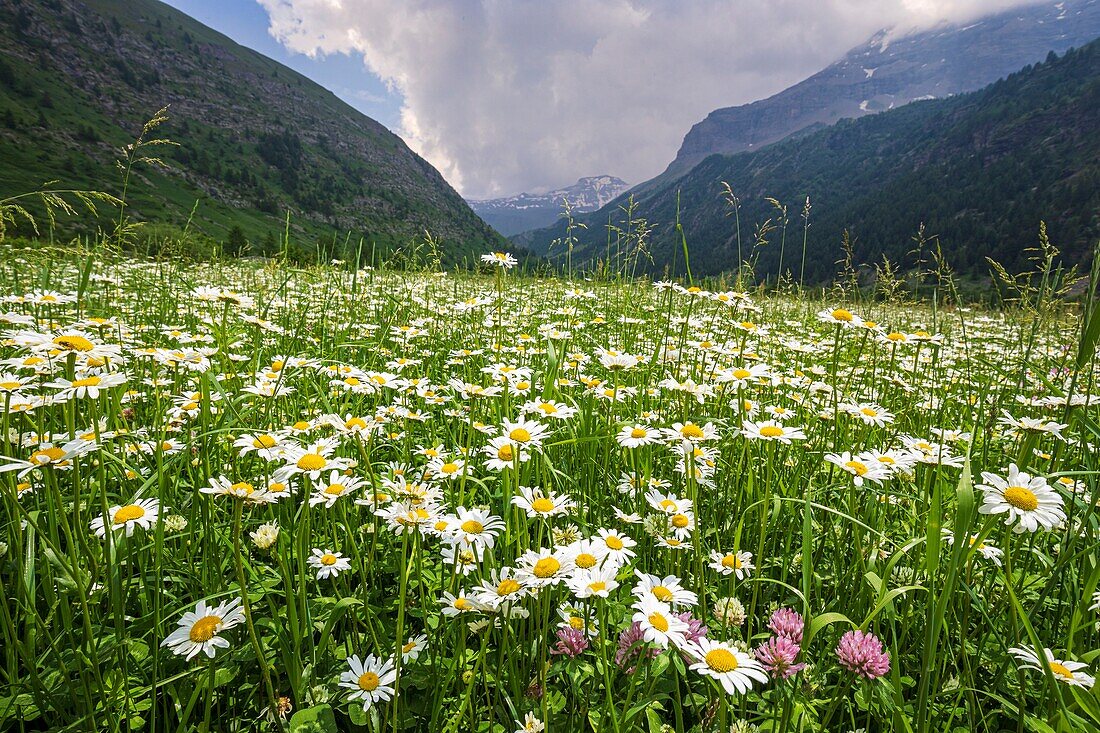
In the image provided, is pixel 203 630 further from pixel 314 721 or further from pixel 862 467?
pixel 862 467

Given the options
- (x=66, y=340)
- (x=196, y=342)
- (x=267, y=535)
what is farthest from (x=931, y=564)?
(x=196, y=342)

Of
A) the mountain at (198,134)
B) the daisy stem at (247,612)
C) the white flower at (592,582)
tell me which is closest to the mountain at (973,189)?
the white flower at (592,582)

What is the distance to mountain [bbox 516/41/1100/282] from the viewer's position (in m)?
70.6

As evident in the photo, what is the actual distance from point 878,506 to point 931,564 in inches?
45.1

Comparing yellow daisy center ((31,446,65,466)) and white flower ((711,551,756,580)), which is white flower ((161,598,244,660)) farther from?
white flower ((711,551,756,580))

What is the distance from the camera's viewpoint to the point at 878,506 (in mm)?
2164

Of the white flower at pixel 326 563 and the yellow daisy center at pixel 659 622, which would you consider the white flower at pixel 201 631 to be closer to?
the white flower at pixel 326 563

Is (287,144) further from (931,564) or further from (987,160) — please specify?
(987,160)

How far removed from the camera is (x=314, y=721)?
1256mm

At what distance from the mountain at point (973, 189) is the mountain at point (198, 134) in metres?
54.4

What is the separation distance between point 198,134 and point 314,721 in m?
157

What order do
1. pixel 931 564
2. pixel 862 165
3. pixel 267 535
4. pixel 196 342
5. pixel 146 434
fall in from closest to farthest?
pixel 931 564 → pixel 267 535 → pixel 146 434 → pixel 196 342 → pixel 862 165

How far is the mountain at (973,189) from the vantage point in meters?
70.6

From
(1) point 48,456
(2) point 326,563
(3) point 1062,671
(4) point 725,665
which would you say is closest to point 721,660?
(4) point 725,665
